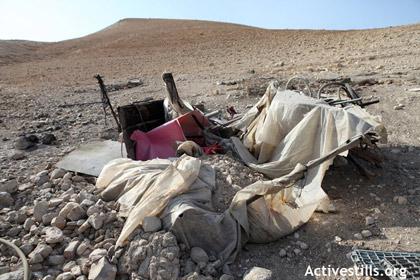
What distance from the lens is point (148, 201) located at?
2.95 metres

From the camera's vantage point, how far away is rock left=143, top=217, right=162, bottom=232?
2.77 meters

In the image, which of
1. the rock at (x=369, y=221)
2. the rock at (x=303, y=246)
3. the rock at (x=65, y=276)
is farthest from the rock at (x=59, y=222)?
the rock at (x=369, y=221)

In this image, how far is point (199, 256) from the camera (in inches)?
105

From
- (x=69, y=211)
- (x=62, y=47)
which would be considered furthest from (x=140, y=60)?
(x=69, y=211)

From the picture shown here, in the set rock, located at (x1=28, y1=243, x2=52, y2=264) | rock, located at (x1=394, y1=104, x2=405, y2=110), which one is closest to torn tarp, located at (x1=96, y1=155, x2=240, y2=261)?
rock, located at (x1=28, y1=243, x2=52, y2=264)

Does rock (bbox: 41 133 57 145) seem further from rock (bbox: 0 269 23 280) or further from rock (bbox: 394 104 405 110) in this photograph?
rock (bbox: 394 104 405 110)

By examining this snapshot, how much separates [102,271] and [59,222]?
711 millimetres

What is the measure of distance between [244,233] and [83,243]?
1141mm

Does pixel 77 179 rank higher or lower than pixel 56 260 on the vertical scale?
higher

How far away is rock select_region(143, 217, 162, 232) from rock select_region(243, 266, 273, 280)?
0.67m

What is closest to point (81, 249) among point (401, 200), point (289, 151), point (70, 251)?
point (70, 251)

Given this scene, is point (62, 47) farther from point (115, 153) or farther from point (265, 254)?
point (265, 254)

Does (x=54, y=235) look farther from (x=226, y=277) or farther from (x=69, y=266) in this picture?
(x=226, y=277)

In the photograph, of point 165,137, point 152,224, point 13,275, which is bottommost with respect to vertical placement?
point 13,275
